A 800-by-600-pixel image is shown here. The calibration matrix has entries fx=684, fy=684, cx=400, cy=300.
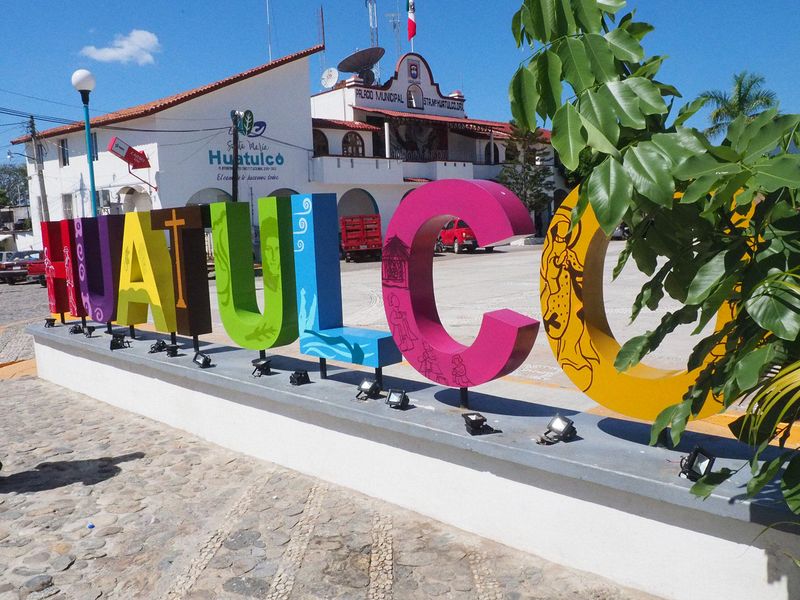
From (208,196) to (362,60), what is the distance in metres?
15.6

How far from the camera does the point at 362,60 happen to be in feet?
132

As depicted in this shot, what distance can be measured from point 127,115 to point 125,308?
21620 mm

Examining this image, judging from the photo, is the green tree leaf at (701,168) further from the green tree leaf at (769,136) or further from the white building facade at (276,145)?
the white building facade at (276,145)

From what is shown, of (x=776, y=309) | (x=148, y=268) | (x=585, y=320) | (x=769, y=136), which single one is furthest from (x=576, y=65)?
(x=148, y=268)

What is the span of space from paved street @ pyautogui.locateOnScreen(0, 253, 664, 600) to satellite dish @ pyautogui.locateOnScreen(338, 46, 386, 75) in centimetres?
3650

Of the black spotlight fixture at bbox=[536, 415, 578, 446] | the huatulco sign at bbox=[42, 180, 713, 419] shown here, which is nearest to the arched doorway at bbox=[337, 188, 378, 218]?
the huatulco sign at bbox=[42, 180, 713, 419]

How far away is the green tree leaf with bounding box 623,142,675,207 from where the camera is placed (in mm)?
1929

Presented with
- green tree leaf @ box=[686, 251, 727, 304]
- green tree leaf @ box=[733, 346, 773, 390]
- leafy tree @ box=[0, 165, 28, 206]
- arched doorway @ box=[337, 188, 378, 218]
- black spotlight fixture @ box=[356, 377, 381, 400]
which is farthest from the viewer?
leafy tree @ box=[0, 165, 28, 206]

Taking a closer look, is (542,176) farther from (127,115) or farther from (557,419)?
(557,419)

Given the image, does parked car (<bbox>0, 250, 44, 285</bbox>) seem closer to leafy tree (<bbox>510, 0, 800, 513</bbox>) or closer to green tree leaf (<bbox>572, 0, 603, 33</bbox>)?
leafy tree (<bbox>510, 0, 800, 513</bbox>)

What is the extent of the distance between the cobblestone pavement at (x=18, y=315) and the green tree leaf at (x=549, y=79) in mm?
12087

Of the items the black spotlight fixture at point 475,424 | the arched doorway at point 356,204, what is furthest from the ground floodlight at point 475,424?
the arched doorway at point 356,204

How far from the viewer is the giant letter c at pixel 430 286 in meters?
4.46

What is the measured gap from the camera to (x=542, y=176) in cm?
4234
